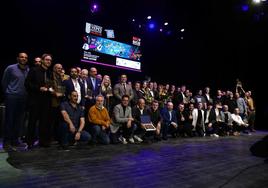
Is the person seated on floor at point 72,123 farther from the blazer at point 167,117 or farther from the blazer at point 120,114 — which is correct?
the blazer at point 167,117

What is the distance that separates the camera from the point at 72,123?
4.61 meters

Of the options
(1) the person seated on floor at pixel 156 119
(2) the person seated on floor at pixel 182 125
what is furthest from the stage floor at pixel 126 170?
(2) the person seated on floor at pixel 182 125

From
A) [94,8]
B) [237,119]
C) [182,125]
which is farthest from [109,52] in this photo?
[237,119]

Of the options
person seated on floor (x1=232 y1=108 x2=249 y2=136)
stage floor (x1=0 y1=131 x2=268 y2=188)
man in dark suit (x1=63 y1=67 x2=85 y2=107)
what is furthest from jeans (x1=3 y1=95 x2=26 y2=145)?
person seated on floor (x1=232 y1=108 x2=249 y2=136)

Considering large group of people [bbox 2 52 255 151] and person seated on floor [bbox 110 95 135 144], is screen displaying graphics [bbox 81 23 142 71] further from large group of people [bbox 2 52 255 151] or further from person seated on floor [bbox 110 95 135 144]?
person seated on floor [bbox 110 95 135 144]

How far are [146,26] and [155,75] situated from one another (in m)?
2.72

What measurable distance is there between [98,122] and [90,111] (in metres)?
0.29

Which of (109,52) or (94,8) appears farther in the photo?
(109,52)

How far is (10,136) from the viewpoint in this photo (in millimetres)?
4203

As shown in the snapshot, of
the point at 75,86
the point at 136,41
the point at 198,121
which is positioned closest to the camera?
the point at 75,86

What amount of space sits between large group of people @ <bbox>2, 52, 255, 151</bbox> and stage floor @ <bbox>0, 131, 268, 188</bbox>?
54 centimetres

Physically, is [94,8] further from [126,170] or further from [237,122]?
[126,170]

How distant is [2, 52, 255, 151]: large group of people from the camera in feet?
13.9

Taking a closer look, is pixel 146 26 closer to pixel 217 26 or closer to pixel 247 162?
pixel 217 26
